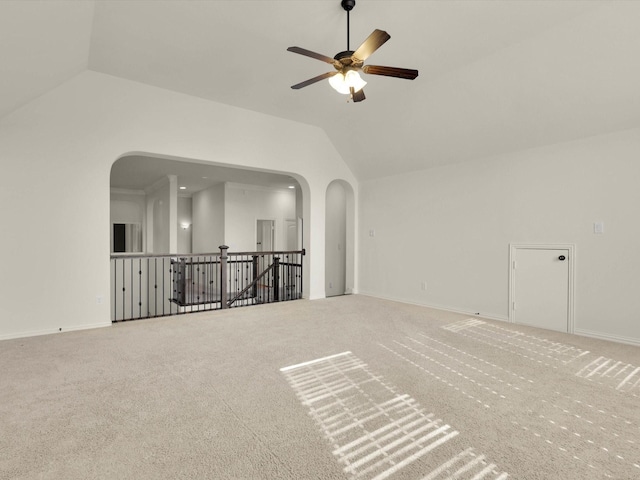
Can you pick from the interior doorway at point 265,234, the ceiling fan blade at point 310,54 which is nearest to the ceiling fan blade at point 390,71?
the ceiling fan blade at point 310,54

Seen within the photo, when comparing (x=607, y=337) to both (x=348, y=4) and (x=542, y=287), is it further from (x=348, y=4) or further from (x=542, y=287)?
(x=348, y=4)

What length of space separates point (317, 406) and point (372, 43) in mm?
2744

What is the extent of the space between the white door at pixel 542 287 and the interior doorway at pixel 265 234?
7533 millimetres

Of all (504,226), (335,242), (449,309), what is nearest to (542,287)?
(504,226)

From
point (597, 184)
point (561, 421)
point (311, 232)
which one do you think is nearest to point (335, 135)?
point (311, 232)

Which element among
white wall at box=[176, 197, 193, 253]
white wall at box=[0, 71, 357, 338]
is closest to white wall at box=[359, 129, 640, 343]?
white wall at box=[0, 71, 357, 338]

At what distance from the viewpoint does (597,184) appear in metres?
4.02

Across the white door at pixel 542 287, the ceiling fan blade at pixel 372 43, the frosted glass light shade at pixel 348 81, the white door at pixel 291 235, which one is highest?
the ceiling fan blade at pixel 372 43

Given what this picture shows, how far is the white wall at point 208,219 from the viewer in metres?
10.2

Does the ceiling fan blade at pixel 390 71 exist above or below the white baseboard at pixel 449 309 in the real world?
above

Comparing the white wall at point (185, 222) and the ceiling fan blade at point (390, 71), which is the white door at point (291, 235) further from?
the ceiling fan blade at point (390, 71)

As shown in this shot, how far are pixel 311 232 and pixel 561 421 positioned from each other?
4777 millimetres

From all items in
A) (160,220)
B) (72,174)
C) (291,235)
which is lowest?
(291,235)

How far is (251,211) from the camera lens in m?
10.4
